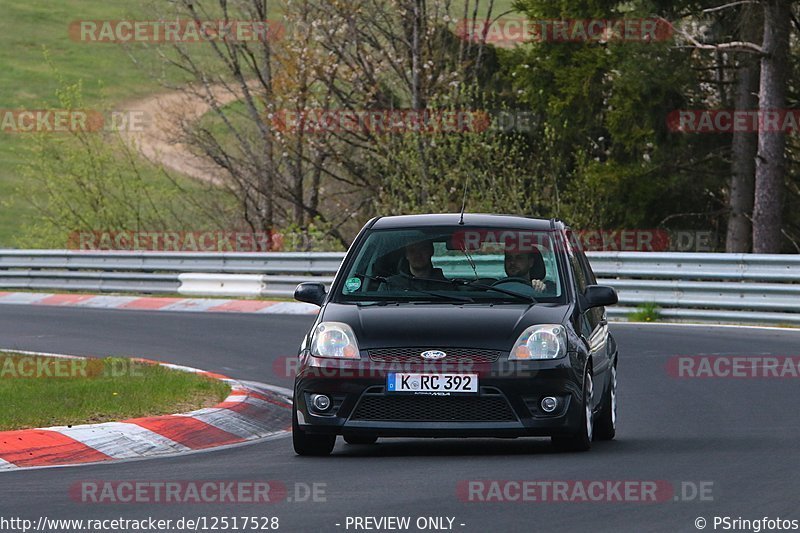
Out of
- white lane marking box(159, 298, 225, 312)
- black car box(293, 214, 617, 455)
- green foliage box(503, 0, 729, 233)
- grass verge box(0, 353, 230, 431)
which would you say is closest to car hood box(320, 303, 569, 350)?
black car box(293, 214, 617, 455)

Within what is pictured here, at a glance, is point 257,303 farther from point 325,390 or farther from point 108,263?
point 325,390

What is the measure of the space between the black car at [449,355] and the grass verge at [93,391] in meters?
1.85

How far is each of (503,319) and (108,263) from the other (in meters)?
19.2

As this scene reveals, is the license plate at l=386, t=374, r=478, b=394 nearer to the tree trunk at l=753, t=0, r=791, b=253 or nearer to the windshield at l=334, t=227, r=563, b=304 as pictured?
the windshield at l=334, t=227, r=563, b=304

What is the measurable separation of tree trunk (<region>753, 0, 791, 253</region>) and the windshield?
18.1 meters

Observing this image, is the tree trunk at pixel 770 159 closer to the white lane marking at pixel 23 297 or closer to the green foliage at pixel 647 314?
the green foliage at pixel 647 314

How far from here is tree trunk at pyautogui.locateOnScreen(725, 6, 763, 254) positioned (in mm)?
32125

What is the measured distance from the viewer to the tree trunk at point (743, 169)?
32125mm

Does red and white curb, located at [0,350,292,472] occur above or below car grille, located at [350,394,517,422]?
below

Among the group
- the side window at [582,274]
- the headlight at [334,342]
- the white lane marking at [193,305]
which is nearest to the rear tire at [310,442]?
the headlight at [334,342]

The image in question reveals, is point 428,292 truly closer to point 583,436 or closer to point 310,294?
point 310,294

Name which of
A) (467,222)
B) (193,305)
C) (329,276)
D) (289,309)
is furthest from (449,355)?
(193,305)

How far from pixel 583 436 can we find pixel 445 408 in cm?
91

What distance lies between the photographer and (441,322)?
31.9 ft
